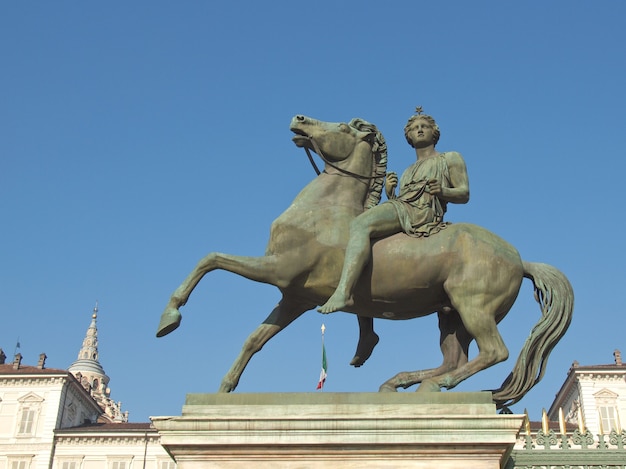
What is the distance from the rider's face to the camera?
8.37 m

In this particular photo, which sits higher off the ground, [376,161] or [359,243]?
[376,161]

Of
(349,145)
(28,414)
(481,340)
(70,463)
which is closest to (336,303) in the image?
(481,340)

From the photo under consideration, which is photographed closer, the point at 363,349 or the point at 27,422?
the point at 363,349

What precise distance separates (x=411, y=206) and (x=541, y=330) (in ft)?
5.52

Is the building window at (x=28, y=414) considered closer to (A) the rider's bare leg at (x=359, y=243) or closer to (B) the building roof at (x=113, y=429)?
(B) the building roof at (x=113, y=429)

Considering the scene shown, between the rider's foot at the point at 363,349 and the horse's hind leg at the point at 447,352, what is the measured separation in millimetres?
649

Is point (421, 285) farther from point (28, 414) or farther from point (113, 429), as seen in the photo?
point (28, 414)

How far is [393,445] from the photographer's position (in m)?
6.28

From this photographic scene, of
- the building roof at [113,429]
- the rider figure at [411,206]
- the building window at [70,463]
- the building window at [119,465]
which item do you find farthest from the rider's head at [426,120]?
the building window at [70,463]

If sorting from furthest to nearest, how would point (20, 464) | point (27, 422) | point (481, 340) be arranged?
point (27, 422) → point (20, 464) → point (481, 340)

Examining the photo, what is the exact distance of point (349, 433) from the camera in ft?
20.7

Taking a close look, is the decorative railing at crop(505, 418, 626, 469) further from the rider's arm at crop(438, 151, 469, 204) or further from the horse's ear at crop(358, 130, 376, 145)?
the horse's ear at crop(358, 130, 376, 145)

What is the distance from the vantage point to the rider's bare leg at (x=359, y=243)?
277 inches

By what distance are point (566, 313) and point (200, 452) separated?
11.9 feet
